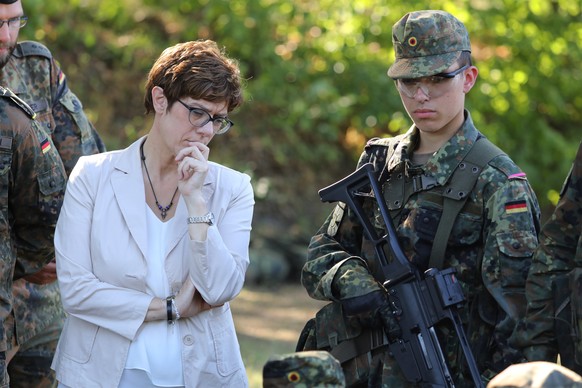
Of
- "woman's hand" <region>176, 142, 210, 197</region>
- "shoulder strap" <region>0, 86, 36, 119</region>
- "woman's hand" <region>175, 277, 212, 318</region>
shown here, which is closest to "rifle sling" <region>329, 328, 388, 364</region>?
"woman's hand" <region>175, 277, 212, 318</region>

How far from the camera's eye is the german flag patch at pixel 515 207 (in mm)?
3857

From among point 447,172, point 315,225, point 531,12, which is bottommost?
point 315,225

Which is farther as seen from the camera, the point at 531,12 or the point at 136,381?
the point at 531,12

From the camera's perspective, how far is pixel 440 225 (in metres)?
3.97

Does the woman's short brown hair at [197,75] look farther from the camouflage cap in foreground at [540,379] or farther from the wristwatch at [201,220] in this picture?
the camouflage cap in foreground at [540,379]

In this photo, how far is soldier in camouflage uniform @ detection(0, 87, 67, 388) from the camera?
14.2 ft

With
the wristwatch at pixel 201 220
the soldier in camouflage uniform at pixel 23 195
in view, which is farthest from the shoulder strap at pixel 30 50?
the wristwatch at pixel 201 220

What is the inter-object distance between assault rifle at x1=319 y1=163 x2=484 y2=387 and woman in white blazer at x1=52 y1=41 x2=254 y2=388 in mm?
523

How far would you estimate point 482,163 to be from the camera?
13.1 feet

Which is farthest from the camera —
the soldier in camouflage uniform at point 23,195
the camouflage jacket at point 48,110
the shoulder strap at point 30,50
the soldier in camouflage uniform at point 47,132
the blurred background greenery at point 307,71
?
the blurred background greenery at point 307,71

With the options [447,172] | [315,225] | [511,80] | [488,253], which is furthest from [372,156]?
[315,225]

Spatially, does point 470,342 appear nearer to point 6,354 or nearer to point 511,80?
point 6,354

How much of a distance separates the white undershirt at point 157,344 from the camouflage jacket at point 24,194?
2.08 ft

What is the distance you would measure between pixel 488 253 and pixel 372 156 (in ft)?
2.43
